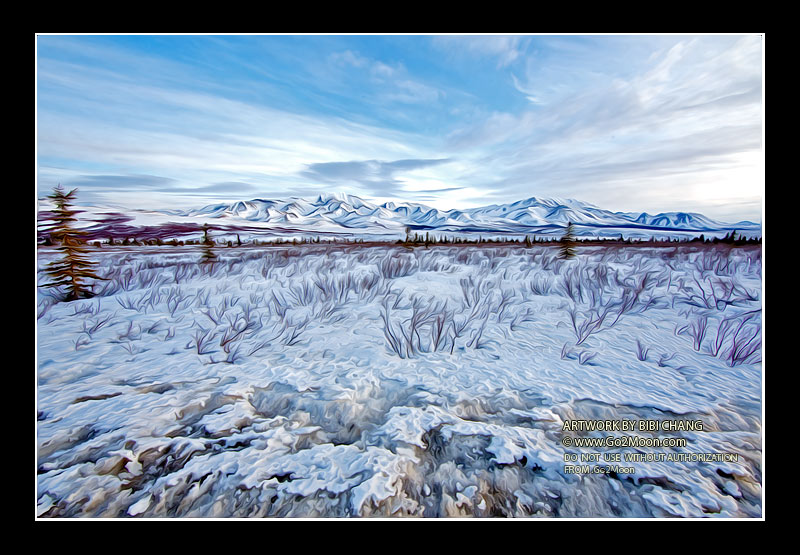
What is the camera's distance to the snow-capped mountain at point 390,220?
8.48 ft

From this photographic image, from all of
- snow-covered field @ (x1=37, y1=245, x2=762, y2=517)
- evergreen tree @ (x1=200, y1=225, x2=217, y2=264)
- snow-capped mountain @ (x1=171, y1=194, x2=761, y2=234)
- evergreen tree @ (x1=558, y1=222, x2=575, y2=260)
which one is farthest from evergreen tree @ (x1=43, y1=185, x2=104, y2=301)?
evergreen tree @ (x1=558, y1=222, x2=575, y2=260)

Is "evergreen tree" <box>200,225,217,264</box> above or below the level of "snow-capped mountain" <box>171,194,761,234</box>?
below

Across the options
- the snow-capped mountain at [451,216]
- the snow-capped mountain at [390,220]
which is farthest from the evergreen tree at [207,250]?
the snow-capped mountain at [451,216]

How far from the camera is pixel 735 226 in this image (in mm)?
2336

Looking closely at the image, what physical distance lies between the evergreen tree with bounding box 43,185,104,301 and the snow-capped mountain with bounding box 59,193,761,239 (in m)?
0.17

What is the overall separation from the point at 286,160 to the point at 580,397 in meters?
2.88

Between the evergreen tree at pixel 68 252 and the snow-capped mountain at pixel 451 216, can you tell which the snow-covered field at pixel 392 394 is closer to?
the evergreen tree at pixel 68 252

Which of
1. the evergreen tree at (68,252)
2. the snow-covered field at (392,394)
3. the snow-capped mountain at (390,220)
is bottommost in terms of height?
the snow-covered field at (392,394)

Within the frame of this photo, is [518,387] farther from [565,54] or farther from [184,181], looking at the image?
[184,181]

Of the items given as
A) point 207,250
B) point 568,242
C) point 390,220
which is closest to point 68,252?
point 207,250

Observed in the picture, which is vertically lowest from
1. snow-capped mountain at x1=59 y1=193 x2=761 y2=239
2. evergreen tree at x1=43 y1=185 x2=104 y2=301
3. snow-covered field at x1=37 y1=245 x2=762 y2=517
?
snow-covered field at x1=37 y1=245 x2=762 y2=517

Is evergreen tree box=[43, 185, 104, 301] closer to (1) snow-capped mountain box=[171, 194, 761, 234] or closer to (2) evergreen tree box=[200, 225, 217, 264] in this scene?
(1) snow-capped mountain box=[171, 194, 761, 234]

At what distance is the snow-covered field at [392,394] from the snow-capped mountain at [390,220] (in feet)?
1.58

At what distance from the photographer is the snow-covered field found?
4.74 ft
